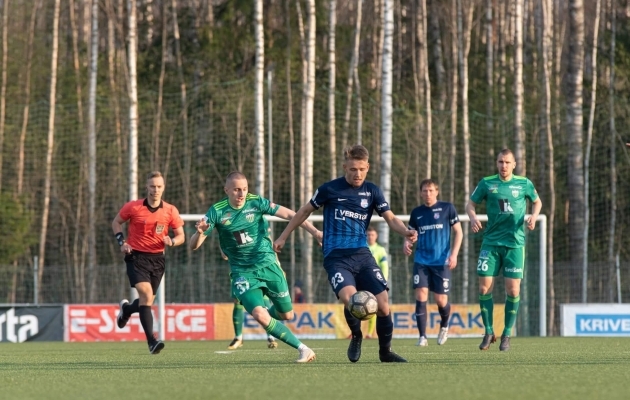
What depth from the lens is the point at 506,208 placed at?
13781 millimetres

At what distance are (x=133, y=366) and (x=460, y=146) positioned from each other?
90.8 feet

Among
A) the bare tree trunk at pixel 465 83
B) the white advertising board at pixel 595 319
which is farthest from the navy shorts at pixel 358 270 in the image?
the bare tree trunk at pixel 465 83

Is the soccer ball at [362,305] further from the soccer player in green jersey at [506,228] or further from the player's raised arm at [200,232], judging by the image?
the soccer player in green jersey at [506,228]

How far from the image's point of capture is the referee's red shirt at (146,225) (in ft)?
44.8

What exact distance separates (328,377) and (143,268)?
5403 millimetres

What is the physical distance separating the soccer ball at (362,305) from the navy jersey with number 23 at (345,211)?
57cm

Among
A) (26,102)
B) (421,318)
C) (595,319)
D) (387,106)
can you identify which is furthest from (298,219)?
(26,102)

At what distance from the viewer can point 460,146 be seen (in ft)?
123

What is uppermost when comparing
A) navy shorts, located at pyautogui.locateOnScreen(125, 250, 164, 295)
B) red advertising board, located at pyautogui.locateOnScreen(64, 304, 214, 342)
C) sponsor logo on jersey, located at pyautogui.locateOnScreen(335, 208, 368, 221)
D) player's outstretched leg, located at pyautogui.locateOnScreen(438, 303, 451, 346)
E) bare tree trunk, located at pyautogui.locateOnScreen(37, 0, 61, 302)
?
bare tree trunk, located at pyautogui.locateOnScreen(37, 0, 61, 302)

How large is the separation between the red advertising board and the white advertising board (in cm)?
670

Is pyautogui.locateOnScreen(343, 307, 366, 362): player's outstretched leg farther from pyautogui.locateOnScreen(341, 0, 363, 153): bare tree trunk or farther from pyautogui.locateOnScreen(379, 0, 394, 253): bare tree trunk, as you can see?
pyautogui.locateOnScreen(341, 0, 363, 153): bare tree trunk

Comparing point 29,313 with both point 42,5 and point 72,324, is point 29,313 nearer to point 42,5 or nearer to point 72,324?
point 72,324

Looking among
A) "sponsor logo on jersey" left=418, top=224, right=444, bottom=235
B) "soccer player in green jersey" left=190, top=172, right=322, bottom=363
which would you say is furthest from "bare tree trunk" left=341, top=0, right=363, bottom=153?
"soccer player in green jersey" left=190, top=172, right=322, bottom=363

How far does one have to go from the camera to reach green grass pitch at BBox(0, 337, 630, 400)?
727 centimetres
